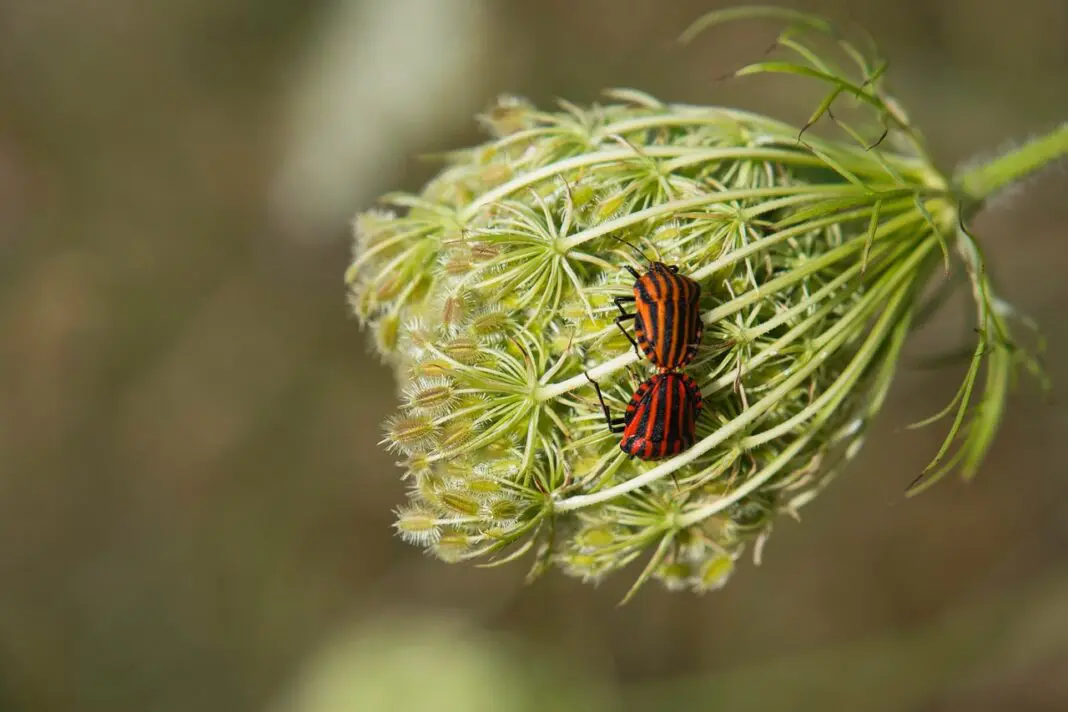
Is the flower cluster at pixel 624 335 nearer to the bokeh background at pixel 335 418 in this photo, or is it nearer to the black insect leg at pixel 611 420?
the black insect leg at pixel 611 420

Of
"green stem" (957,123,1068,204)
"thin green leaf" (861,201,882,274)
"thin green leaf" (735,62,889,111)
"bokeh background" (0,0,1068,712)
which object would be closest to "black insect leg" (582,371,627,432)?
"thin green leaf" (861,201,882,274)

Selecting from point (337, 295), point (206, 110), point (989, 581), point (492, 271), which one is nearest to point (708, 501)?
point (492, 271)

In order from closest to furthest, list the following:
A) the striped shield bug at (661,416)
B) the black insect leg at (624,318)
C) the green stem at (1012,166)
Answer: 1. the striped shield bug at (661,416)
2. the black insect leg at (624,318)
3. the green stem at (1012,166)

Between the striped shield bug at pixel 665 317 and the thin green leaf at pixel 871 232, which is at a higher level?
the thin green leaf at pixel 871 232

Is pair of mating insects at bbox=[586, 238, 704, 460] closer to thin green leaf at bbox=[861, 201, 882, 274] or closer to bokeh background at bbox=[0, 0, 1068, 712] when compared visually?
thin green leaf at bbox=[861, 201, 882, 274]

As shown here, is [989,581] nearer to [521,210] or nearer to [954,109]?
[954,109]

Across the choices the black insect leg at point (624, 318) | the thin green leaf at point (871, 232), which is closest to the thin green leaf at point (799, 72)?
the thin green leaf at point (871, 232)
